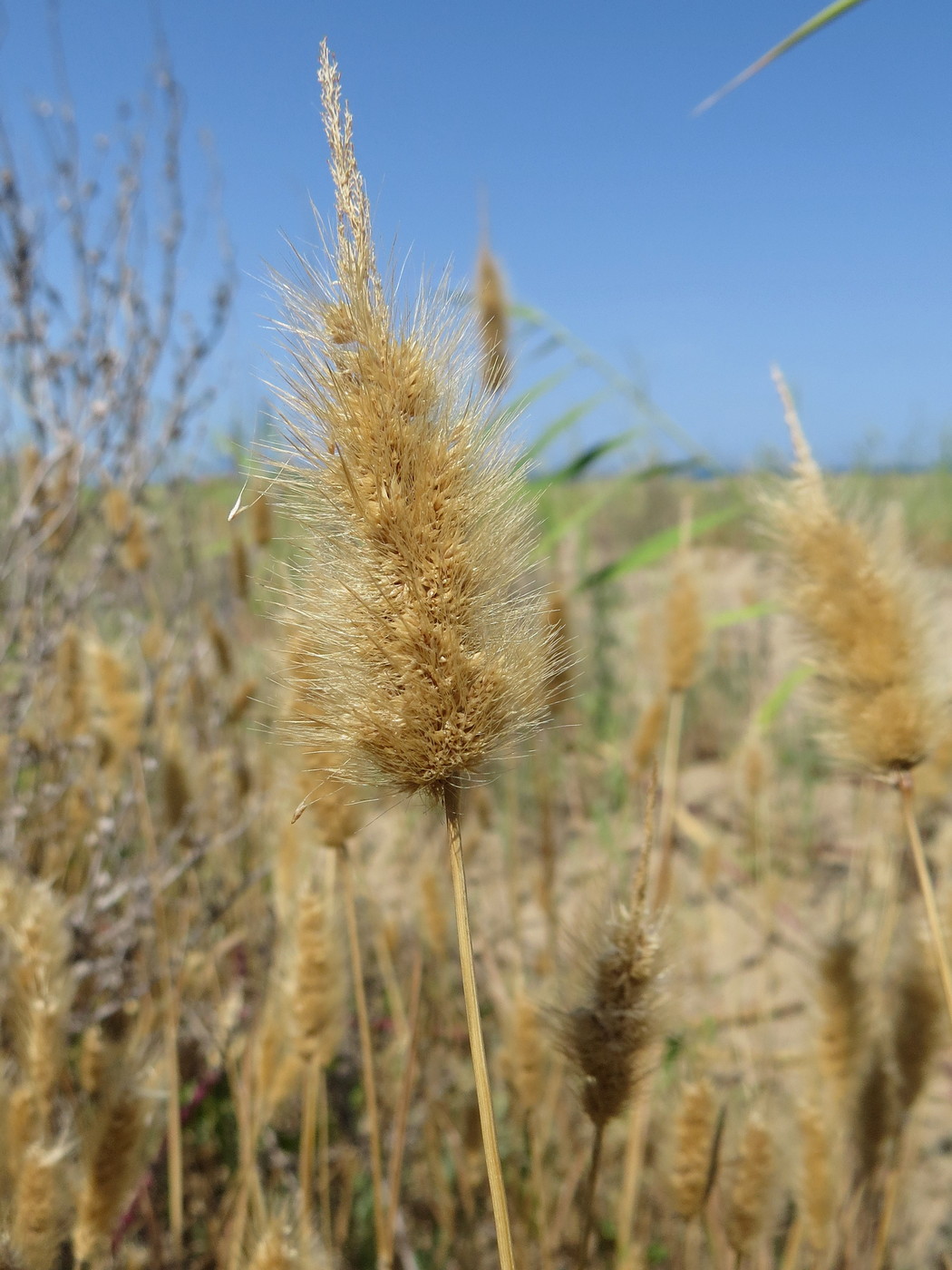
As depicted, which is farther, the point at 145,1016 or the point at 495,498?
the point at 145,1016

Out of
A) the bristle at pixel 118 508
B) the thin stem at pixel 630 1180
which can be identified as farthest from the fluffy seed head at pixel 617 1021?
the bristle at pixel 118 508

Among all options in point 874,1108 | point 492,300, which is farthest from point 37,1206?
point 492,300

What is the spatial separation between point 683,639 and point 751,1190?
1.02 metres

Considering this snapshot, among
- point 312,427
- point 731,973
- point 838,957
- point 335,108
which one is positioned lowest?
point 731,973

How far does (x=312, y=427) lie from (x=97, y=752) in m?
2.01

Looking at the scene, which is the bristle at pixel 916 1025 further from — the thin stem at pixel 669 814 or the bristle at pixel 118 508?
the bristle at pixel 118 508

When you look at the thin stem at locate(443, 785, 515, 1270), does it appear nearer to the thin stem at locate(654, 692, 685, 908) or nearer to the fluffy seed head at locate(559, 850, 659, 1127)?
the fluffy seed head at locate(559, 850, 659, 1127)

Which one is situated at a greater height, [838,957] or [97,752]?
[97,752]

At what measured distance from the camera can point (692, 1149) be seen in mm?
1155

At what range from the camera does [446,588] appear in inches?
25.8

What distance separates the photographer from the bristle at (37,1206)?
1.05 m

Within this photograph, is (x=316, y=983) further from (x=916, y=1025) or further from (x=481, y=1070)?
(x=916, y=1025)

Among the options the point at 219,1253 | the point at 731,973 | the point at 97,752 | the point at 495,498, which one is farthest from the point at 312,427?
the point at 731,973

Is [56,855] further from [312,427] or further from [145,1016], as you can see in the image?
[312,427]
